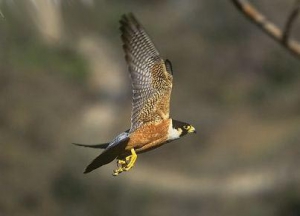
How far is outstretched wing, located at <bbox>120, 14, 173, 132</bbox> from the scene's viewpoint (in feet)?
5.18

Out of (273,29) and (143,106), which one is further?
(273,29)

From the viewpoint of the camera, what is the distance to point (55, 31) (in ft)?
40.7

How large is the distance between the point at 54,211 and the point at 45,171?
19.4 inches

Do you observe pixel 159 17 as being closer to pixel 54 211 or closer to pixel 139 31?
pixel 54 211

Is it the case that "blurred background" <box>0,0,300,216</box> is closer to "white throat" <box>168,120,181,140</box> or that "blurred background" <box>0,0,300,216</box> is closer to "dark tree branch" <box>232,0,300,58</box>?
"dark tree branch" <box>232,0,300,58</box>

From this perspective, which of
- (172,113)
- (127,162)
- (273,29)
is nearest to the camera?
(127,162)

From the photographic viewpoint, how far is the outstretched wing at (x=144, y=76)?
1.58 metres

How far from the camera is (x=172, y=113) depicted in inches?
290

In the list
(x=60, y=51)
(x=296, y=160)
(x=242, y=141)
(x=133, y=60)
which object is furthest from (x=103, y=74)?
(x=133, y=60)

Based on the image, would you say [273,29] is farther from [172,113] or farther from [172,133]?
[172,113]

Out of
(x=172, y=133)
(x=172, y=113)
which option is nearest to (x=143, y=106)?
(x=172, y=133)

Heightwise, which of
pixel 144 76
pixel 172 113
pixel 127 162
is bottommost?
pixel 172 113

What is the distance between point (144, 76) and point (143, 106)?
0.26 feet

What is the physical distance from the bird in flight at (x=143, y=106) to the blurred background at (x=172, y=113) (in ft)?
18.4
